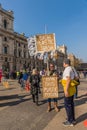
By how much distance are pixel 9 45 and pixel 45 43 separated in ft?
187

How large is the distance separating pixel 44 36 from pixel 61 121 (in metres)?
4.24

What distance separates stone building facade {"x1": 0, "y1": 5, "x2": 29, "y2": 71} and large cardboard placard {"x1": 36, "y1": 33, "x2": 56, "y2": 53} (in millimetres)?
50495

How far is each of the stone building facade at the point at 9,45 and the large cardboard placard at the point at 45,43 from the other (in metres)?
50.5

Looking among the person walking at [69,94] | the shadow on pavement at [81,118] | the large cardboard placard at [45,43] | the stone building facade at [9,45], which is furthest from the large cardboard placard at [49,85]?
the stone building facade at [9,45]

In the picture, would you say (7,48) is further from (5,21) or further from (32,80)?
(32,80)

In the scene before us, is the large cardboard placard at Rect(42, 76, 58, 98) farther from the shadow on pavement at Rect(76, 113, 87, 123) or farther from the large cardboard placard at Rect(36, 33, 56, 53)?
the large cardboard placard at Rect(36, 33, 56, 53)

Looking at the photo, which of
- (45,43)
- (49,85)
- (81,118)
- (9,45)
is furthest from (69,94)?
(9,45)

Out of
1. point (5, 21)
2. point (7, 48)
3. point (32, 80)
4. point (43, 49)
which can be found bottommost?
point (32, 80)

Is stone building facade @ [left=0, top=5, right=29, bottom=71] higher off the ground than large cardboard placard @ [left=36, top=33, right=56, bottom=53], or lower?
higher

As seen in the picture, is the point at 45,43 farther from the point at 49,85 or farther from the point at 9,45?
the point at 9,45

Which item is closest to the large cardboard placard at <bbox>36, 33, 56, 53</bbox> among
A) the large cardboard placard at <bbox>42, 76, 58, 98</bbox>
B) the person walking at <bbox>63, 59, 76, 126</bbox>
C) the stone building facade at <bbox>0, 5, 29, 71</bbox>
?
the large cardboard placard at <bbox>42, 76, 58, 98</bbox>

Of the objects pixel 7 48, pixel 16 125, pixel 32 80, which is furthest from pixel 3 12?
pixel 16 125

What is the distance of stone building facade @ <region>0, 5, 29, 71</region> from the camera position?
62.6 m

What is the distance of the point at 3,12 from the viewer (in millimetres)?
63531
